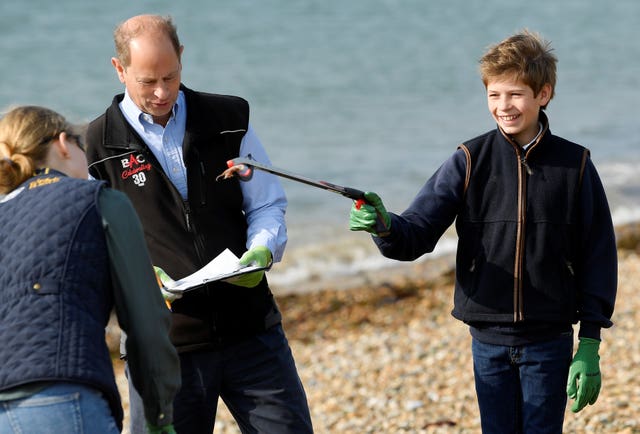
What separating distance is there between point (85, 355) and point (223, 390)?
3.50ft

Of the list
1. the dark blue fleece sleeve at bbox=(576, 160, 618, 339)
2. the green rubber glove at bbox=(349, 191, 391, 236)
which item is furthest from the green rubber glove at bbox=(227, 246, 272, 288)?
the dark blue fleece sleeve at bbox=(576, 160, 618, 339)

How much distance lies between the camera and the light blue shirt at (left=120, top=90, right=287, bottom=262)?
3588 mm

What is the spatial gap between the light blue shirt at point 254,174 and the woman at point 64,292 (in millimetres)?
722

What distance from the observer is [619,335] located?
7.21 metres

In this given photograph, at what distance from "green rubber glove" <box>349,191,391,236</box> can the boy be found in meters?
0.02

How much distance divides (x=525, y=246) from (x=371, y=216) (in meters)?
0.60

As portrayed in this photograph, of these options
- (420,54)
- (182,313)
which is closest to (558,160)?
(182,313)

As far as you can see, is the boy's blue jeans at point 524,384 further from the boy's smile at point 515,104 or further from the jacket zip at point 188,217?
the jacket zip at point 188,217

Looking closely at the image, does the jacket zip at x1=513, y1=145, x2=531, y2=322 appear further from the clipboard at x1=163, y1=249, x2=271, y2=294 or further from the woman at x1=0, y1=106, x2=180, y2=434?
the woman at x1=0, y1=106, x2=180, y2=434

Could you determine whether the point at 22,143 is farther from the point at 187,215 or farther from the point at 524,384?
the point at 524,384

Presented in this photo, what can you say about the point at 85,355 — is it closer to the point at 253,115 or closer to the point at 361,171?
the point at 361,171

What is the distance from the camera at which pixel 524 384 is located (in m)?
3.68

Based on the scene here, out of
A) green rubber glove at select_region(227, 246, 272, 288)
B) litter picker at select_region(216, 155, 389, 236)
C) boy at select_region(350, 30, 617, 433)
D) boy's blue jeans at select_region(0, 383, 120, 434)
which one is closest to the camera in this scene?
boy's blue jeans at select_region(0, 383, 120, 434)

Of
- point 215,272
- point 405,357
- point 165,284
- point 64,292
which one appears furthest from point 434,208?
point 405,357
